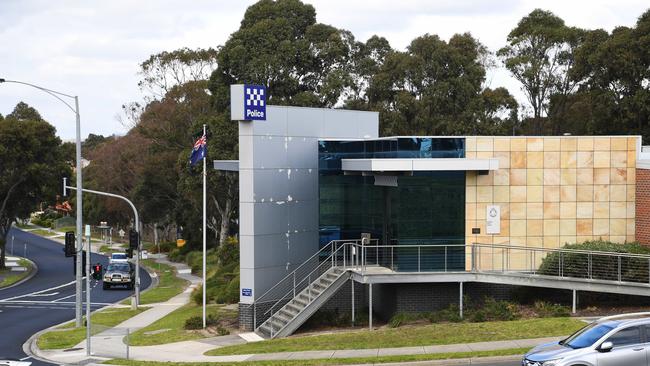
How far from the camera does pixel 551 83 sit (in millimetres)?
74625

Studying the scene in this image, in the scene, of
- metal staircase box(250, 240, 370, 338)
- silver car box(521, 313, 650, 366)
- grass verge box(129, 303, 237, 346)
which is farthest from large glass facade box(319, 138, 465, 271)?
silver car box(521, 313, 650, 366)

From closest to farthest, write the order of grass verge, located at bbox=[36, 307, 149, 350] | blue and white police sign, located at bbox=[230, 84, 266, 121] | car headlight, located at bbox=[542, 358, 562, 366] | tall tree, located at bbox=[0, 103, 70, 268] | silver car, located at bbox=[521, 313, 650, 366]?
1. car headlight, located at bbox=[542, 358, 562, 366]
2. silver car, located at bbox=[521, 313, 650, 366]
3. blue and white police sign, located at bbox=[230, 84, 266, 121]
4. grass verge, located at bbox=[36, 307, 149, 350]
5. tall tree, located at bbox=[0, 103, 70, 268]

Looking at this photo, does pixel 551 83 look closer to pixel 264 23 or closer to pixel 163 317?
pixel 264 23

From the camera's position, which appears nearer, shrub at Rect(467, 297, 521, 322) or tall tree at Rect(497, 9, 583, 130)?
shrub at Rect(467, 297, 521, 322)

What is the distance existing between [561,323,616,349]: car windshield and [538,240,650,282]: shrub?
10506mm

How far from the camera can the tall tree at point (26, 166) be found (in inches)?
2852

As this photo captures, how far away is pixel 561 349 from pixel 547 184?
581 inches

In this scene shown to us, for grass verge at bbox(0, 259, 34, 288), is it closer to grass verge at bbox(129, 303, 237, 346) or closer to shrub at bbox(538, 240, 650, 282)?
grass verge at bbox(129, 303, 237, 346)

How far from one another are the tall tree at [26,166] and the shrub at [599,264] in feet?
172

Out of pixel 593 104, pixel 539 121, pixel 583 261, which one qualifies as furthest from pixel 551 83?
pixel 583 261

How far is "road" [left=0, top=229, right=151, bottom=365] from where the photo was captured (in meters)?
37.3

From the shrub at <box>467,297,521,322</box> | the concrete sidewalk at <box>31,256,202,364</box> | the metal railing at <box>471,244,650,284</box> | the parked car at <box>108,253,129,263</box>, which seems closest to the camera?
the metal railing at <box>471,244,650,284</box>

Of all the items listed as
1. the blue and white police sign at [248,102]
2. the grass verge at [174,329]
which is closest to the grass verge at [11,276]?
the grass verge at [174,329]

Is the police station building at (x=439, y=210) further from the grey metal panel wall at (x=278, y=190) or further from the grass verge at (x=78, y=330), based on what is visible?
the grass verge at (x=78, y=330)
